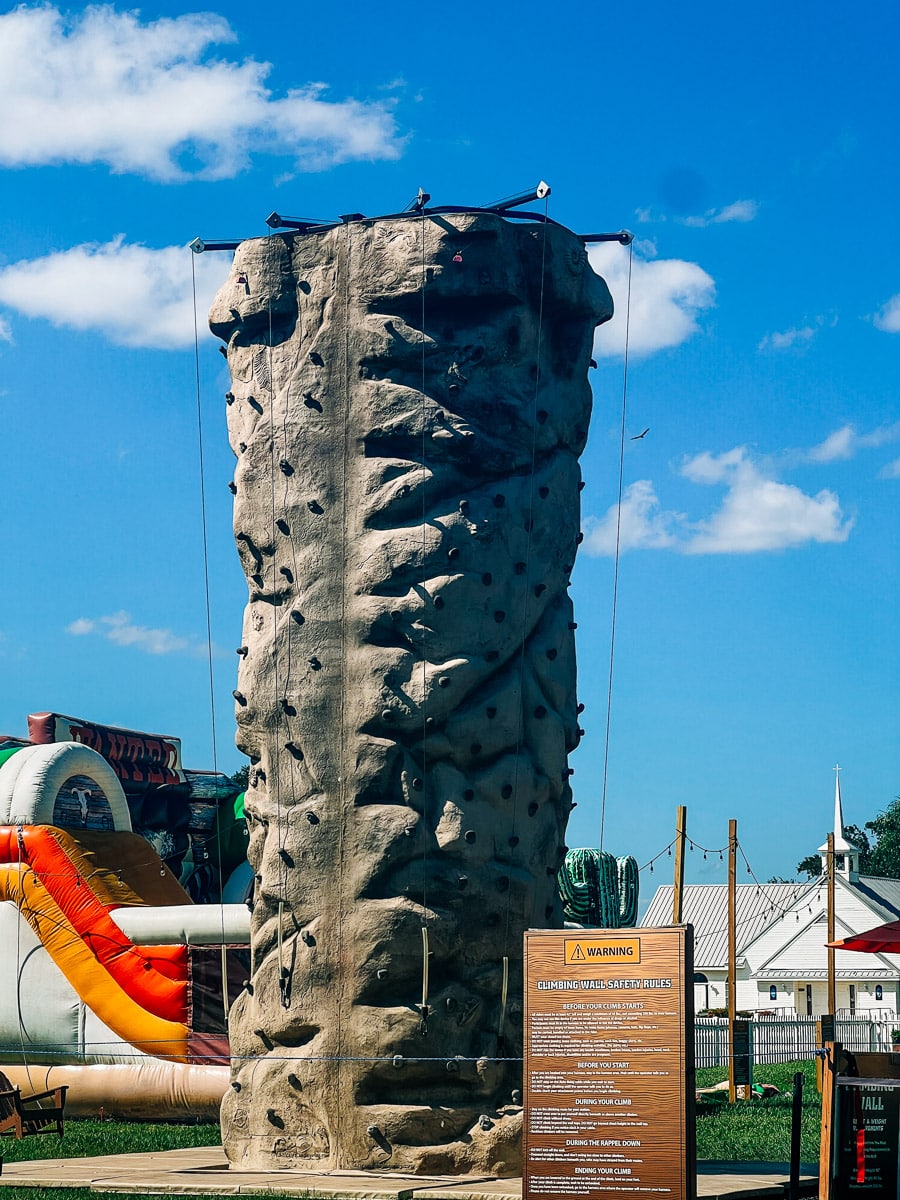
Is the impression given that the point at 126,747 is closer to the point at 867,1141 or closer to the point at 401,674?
the point at 401,674

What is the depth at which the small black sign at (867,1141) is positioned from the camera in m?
10.4

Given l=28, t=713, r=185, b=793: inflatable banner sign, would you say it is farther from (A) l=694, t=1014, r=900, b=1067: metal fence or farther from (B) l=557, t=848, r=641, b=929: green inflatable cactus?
(A) l=694, t=1014, r=900, b=1067: metal fence

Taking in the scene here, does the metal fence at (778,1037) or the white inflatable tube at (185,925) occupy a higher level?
the white inflatable tube at (185,925)

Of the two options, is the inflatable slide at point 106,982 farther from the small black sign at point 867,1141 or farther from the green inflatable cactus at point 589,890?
the small black sign at point 867,1141

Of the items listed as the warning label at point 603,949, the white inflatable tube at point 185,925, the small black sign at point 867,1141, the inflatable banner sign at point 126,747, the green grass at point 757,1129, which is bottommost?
the green grass at point 757,1129

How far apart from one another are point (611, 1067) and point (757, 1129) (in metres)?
9.72

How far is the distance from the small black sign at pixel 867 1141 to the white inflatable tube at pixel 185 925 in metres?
10.3

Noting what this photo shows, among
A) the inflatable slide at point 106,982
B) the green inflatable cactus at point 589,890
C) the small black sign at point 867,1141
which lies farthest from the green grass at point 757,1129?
the inflatable slide at point 106,982

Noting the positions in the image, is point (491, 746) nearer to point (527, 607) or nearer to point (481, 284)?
point (527, 607)

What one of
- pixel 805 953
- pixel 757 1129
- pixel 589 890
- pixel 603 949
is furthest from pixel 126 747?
pixel 805 953

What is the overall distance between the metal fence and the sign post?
24.3 meters

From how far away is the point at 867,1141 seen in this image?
1040 centimetres

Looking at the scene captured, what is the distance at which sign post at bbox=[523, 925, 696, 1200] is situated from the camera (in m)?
9.44

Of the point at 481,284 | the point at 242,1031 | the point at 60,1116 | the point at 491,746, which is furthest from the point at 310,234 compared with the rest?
the point at 60,1116
